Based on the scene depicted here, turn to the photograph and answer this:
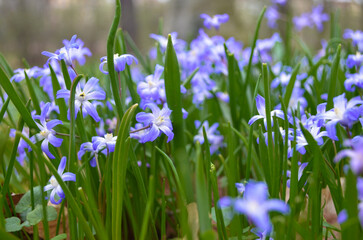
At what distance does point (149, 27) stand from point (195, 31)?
15.3 metres

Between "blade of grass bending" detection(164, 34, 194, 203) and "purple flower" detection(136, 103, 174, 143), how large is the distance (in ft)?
0.13

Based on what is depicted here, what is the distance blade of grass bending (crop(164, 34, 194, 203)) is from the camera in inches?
42.4

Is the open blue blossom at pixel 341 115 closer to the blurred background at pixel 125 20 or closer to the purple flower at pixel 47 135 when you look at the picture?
the purple flower at pixel 47 135

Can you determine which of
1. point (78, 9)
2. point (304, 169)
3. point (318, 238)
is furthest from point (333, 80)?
point (78, 9)

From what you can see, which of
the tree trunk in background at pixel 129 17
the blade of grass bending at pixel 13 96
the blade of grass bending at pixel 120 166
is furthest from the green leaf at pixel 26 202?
the tree trunk in background at pixel 129 17

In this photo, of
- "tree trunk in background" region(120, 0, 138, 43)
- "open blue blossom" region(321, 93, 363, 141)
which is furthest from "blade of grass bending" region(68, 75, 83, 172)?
"tree trunk in background" region(120, 0, 138, 43)

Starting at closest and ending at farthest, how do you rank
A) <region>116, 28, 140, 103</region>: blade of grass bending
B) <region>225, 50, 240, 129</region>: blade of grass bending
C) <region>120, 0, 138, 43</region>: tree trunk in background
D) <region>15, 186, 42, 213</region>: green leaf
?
<region>15, 186, 42, 213</region>: green leaf → <region>116, 28, 140, 103</region>: blade of grass bending → <region>225, 50, 240, 129</region>: blade of grass bending → <region>120, 0, 138, 43</region>: tree trunk in background

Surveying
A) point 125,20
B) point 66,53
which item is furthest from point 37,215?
point 125,20

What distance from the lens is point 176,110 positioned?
112 cm

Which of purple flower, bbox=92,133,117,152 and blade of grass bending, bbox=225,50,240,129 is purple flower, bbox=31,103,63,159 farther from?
blade of grass bending, bbox=225,50,240,129

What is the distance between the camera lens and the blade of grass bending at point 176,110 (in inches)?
42.4

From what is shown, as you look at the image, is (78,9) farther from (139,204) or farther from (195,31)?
(139,204)

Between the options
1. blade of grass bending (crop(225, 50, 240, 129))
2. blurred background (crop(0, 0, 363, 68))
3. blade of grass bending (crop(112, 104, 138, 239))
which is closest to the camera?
blade of grass bending (crop(112, 104, 138, 239))

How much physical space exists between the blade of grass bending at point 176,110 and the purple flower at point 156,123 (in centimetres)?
4
